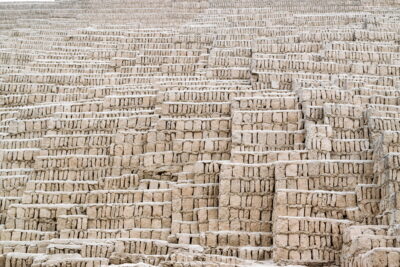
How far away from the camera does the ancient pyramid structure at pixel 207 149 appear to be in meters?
9.57

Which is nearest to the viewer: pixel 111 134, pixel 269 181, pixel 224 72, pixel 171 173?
pixel 269 181

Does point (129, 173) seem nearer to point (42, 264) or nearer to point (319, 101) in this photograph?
point (42, 264)

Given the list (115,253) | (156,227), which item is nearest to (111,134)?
(156,227)

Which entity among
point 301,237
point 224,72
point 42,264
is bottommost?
point 42,264

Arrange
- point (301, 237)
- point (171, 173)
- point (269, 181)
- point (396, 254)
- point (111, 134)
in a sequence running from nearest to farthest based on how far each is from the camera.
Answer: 1. point (396, 254)
2. point (301, 237)
3. point (269, 181)
4. point (171, 173)
5. point (111, 134)

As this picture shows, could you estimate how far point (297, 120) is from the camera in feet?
37.7

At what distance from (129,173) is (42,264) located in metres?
2.66

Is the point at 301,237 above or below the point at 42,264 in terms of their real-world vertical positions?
above

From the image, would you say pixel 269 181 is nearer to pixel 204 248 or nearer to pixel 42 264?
pixel 204 248

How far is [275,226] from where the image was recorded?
956 cm

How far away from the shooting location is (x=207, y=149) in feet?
37.7

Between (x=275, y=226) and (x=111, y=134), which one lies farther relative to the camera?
(x=111, y=134)

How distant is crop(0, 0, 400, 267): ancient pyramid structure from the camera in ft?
31.4

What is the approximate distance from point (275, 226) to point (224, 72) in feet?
17.7
